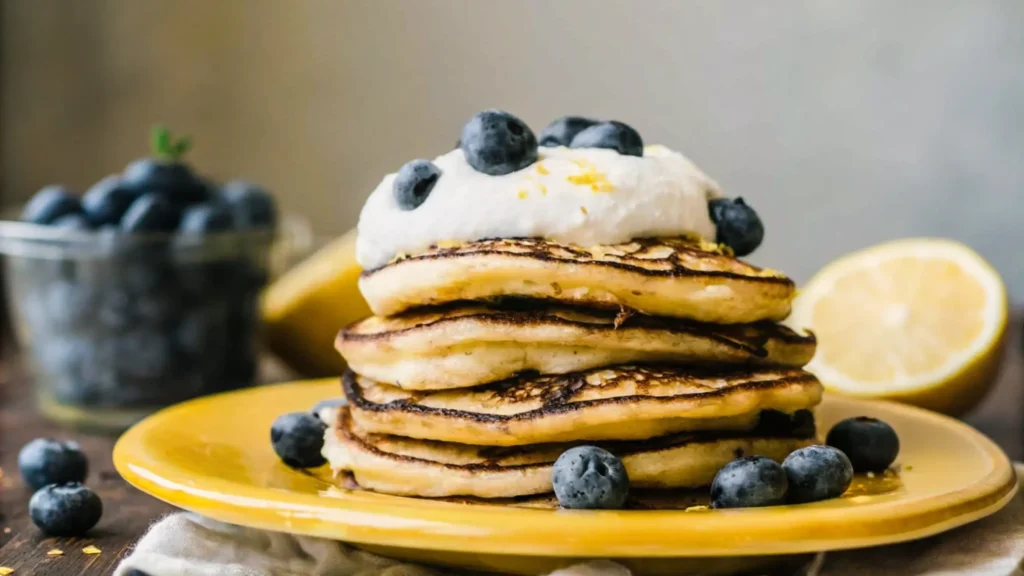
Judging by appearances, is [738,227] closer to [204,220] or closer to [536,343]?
[536,343]

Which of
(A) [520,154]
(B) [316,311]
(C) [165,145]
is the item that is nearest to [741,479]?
(A) [520,154]

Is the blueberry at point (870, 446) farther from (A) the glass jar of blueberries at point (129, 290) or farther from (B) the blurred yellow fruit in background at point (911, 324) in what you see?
(A) the glass jar of blueberries at point (129, 290)

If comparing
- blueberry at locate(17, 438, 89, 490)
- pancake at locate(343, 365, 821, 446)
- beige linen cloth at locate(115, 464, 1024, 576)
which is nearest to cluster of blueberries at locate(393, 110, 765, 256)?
pancake at locate(343, 365, 821, 446)

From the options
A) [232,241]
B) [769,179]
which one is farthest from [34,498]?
[769,179]

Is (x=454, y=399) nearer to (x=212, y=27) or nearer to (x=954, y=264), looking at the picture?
(x=954, y=264)

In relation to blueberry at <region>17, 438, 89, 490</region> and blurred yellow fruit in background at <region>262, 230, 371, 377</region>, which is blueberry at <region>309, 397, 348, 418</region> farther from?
blurred yellow fruit in background at <region>262, 230, 371, 377</region>

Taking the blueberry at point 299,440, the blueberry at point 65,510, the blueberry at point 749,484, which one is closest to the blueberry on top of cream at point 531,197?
the blueberry at point 299,440
